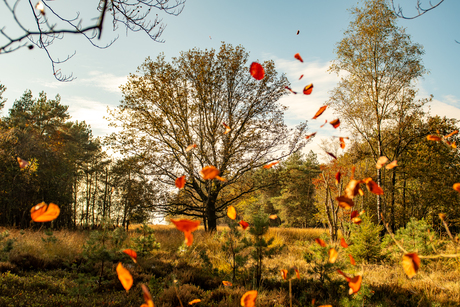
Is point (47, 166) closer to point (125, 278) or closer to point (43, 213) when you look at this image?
point (125, 278)

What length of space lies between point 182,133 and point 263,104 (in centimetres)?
388

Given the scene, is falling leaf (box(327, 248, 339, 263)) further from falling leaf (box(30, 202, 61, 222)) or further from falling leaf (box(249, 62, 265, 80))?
falling leaf (box(30, 202, 61, 222))

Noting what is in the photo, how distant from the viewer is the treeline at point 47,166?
10.9 meters

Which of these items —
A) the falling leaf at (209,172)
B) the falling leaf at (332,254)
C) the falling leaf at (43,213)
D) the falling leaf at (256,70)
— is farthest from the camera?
the falling leaf at (256,70)

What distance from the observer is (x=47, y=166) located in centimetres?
1625

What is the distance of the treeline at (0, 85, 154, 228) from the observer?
1090cm

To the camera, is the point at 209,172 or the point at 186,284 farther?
the point at 186,284

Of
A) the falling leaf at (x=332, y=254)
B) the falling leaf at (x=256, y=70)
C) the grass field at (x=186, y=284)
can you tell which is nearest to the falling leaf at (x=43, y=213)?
the grass field at (x=186, y=284)

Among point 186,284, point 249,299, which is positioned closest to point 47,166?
point 186,284

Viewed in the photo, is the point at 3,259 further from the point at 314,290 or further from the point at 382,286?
the point at 382,286

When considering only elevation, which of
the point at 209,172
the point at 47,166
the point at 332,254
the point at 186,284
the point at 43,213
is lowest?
the point at 186,284

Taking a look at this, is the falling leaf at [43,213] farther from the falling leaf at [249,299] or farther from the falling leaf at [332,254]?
the falling leaf at [332,254]

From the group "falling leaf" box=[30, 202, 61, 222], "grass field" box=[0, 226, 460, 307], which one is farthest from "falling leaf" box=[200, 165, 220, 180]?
"falling leaf" box=[30, 202, 61, 222]

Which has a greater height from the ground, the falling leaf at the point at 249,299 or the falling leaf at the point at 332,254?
the falling leaf at the point at 332,254
